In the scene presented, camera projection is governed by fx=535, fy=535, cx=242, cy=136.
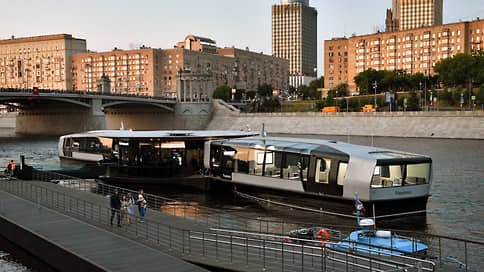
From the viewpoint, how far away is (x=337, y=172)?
2603 cm

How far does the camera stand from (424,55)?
17438cm

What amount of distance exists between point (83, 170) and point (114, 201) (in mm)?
25501

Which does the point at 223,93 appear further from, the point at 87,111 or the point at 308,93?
the point at 87,111

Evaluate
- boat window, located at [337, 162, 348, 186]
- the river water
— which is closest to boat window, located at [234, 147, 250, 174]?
the river water

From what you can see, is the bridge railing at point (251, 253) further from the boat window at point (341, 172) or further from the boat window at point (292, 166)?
the boat window at point (292, 166)

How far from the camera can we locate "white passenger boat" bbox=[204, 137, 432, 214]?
2492cm

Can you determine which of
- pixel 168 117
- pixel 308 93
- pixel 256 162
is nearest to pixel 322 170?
pixel 256 162

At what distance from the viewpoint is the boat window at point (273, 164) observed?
1148 inches

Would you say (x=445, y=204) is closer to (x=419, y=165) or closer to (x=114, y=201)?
(x=419, y=165)

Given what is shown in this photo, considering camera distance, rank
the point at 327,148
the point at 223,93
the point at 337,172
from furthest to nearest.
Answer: the point at 223,93 < the point at 327,148 < the point at 337,172

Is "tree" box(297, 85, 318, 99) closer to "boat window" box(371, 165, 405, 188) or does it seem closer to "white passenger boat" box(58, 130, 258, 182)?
"white passenger boat" box(58, 130, 258, 182)

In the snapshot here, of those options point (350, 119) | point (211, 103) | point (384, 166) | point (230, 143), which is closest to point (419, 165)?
point (384, 166)

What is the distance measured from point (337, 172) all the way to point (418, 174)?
12.7 feet

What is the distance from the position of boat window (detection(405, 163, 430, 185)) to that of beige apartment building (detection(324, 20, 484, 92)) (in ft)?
480
